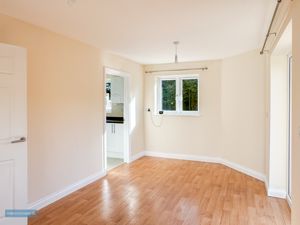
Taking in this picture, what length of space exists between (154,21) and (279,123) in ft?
7.27

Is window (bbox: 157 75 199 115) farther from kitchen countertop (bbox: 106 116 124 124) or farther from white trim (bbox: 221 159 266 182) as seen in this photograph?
white trim (bbox: 221 159 266 182)

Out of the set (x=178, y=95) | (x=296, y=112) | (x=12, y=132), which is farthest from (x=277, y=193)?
(x=12, y=132)

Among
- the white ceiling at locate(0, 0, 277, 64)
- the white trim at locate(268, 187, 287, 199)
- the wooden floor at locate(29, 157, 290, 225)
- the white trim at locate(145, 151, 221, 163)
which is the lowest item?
the wooden floor at locate(29, 157, 290, 225)

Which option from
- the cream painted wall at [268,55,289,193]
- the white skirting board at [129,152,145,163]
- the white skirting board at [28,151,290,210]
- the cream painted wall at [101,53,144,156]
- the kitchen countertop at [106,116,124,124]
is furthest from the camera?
the kitchen countertop at [106,116,124,124]

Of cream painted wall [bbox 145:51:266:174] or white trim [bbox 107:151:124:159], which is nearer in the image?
cream painted wall [bbox 145:51:266:174]

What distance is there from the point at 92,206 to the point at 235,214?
71.0 inches

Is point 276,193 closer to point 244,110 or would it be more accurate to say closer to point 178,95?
point 244,110

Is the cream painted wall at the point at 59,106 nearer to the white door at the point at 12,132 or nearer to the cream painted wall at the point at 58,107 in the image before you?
Answer: the cream painted wall at the point at 58,107

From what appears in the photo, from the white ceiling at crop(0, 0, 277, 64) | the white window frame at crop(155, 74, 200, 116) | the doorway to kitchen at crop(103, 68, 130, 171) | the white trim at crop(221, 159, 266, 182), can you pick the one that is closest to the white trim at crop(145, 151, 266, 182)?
the white trim at crop(221, 159, 266, 182)

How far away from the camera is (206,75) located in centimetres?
516

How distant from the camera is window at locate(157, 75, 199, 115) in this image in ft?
17.6

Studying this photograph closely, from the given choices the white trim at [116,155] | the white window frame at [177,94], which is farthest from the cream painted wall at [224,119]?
the white trim at [116,155]

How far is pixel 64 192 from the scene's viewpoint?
10.9 feet

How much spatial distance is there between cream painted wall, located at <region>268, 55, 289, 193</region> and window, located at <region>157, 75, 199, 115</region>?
221cm
